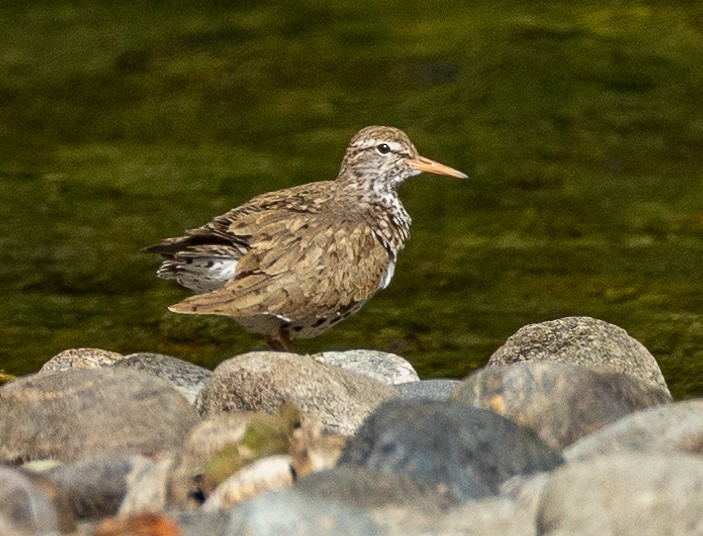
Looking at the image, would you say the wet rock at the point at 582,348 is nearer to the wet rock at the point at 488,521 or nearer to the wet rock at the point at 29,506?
the wet rock at the point at 488,521

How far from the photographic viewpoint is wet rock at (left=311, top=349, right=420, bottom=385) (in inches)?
325

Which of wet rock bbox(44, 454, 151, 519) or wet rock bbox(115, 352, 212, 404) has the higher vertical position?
wet rock bbox(44, 454, 151, 519)

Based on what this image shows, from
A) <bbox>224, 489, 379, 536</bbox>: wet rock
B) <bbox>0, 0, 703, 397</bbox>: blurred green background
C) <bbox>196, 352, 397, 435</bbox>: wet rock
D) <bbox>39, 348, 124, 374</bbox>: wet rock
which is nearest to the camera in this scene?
<bbox>224, 489, 379, 536</bbox>: wet rock

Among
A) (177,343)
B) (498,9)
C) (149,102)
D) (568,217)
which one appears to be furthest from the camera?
(498,9)

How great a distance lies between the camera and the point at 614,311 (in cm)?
1112

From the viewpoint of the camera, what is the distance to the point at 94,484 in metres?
5.54

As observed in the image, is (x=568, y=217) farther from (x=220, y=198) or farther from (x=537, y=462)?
(x=537, y=462)

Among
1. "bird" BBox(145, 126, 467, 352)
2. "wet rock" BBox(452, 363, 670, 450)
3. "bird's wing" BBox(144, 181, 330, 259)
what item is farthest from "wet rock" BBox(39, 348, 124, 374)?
"wet rock" BBox(452, 363, 670, 450)

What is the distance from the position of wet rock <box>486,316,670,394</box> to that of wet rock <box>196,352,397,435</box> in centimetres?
125

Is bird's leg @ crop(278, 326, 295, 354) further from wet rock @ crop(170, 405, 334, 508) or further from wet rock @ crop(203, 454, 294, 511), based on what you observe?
wet rock @ crop(203, 454, 294, 511)

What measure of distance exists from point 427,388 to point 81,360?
1.87m

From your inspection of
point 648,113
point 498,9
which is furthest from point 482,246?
point 498,9

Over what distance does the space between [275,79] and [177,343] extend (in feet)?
20.4

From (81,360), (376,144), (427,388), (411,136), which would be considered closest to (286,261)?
(427,388)
